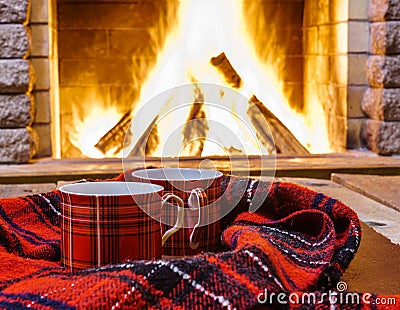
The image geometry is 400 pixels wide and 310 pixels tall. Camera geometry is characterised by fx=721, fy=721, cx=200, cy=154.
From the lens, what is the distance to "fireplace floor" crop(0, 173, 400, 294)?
77cm

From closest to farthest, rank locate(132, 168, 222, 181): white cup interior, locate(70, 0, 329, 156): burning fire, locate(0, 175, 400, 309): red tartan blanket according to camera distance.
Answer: locate(0, 175, 400, 309): red tartan blanket < locate(132, 168, 222, 181): white cup interior < locate(70, 0, 329, 156): burning fire

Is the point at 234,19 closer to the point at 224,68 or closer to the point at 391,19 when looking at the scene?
the point at 224,68

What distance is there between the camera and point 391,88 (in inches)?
112

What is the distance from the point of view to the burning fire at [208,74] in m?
3.14

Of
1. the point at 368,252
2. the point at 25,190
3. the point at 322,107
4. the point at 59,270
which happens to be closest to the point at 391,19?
the point at 322,107

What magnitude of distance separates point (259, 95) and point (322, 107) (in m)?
0.29

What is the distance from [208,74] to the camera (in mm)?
3145

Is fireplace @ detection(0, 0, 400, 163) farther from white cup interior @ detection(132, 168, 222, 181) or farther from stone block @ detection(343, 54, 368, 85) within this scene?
white cup interior @ detection(132, 168, 222, 181)

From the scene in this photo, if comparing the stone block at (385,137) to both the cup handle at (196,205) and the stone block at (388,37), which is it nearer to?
the stone block at (388,37)

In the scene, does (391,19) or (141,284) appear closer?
(141,284)

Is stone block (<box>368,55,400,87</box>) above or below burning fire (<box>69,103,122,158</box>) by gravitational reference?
above

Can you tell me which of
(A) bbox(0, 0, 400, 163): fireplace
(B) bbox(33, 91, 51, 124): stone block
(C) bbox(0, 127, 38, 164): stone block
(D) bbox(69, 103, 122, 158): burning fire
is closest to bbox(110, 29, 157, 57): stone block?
(A) bbox(0, 0, 400, 163): fireplace

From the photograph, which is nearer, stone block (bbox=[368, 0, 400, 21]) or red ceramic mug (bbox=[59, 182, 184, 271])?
red ceramic mug (bbox=[59, 182, 184, 271])

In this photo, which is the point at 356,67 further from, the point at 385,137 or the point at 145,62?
the point at 145,62
